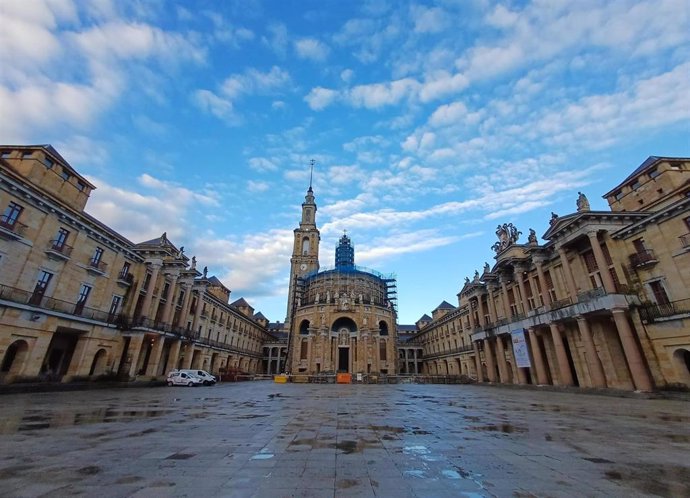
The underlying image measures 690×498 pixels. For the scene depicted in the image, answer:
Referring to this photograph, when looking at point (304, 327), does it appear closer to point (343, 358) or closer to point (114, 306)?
point (343, 358)

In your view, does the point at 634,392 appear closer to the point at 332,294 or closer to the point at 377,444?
the point at 377,444

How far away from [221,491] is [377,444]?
11.4ft

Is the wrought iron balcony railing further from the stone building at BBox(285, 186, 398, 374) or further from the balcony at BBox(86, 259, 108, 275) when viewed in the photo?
the stone building at BBox(285, 186, 398, 374)

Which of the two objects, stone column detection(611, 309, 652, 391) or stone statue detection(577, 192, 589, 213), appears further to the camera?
stone statue detection(577, 192, 589, 213)

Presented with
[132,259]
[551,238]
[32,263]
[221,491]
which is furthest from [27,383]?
[551,238]

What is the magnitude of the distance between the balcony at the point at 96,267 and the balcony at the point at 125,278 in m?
1.79

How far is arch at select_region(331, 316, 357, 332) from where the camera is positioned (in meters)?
62.2

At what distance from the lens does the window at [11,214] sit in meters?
18.6

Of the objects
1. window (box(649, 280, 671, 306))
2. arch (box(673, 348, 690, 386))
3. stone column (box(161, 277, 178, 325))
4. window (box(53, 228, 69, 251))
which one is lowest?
arch (box(673, 348, 690, 386))

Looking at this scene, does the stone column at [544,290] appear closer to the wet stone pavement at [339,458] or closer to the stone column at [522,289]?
the stone column at [522,289]

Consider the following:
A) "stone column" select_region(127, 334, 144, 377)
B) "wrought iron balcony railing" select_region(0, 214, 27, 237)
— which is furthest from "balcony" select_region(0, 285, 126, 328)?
"wrought iron balcony railing" select_region(0, 214, 27, 237)

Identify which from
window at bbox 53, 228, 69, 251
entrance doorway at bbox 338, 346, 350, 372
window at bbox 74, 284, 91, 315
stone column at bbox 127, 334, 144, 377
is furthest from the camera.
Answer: entrance doorway at bbox 338, 346, 350, 372

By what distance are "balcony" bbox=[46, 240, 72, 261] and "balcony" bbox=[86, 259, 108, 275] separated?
6.39ft

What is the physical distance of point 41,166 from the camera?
22.6m
